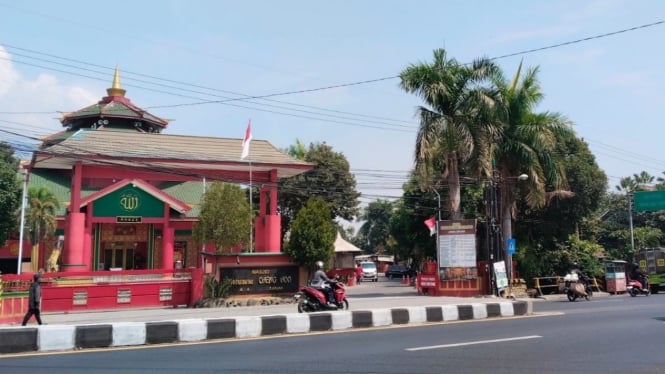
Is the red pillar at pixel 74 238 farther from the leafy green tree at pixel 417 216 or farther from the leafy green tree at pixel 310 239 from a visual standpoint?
the leafy green tree at pixel 417 216

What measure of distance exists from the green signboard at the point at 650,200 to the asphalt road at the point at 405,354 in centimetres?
2669

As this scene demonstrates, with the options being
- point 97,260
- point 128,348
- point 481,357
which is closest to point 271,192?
point 97,260

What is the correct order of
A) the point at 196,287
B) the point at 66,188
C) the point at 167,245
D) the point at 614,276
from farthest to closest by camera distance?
the point at 66,188 < the point at 167,245 < the point at 614,276 < the point at 196,287

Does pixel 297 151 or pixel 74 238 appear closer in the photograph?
pixel 74 238

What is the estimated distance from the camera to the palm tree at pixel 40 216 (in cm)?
3059

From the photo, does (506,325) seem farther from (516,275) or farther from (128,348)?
(516,275)

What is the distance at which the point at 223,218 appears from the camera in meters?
21.6

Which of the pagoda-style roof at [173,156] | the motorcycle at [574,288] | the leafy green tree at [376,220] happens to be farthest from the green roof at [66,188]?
the leafy green tree at [376,220]

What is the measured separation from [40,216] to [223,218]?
47.9ft

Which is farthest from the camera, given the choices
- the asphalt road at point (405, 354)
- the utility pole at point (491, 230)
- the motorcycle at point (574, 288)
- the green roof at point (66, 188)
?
the green roof at point (66, 188)

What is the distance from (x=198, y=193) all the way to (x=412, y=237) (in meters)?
15.3

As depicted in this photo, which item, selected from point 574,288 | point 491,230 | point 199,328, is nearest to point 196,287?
point 199,328

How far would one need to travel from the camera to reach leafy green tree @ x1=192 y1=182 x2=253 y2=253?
71.0 ft

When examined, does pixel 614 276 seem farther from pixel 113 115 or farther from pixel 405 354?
pixel 113 115
